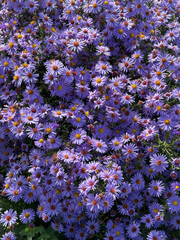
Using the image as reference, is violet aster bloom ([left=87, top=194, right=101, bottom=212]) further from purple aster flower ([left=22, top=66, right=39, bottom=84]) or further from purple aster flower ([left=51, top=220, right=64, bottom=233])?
purple aster flower ([left=22, top=66, right=39, bottom=84])

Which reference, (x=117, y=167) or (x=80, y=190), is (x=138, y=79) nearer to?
(x=117, y=167)

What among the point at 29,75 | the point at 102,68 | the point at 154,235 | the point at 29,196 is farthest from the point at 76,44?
the point at 154,235

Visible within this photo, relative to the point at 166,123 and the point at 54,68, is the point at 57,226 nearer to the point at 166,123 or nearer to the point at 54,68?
the point at 166,123

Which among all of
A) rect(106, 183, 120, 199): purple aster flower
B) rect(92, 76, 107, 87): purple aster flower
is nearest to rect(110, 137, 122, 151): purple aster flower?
rect(106, 183, 120, 199): purple aster flower

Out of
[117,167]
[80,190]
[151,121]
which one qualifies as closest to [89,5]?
[151,121]

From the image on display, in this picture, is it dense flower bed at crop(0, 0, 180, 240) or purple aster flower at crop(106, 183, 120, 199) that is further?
dense flower bed at crop(0, 0, 180, 240)

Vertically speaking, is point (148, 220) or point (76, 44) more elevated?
point (76, 44)
